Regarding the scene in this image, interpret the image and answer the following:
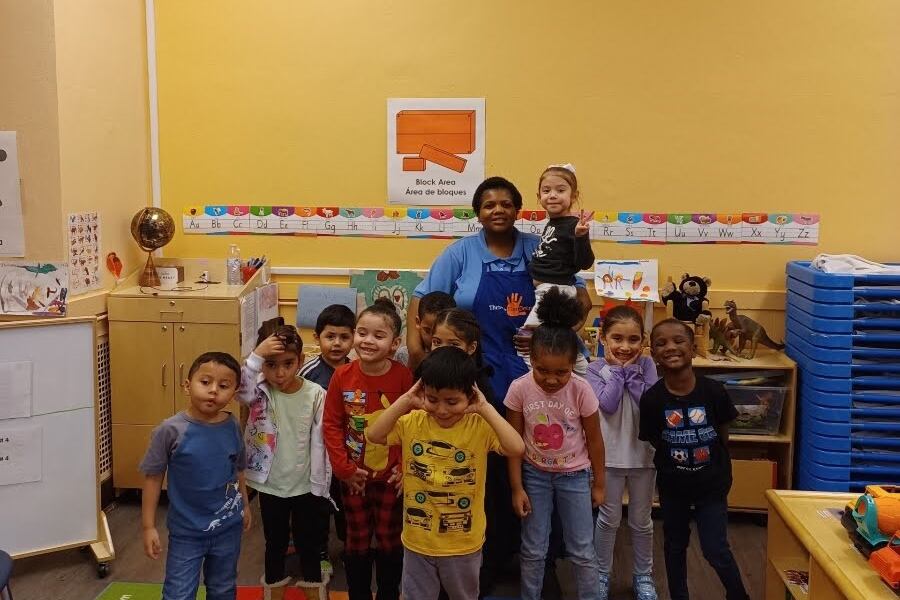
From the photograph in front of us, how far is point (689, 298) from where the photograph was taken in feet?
11.8

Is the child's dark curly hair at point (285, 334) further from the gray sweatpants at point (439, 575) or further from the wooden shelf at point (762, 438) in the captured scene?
the wooden shelf at point (762, 438)

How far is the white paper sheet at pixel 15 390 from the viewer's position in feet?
9.65

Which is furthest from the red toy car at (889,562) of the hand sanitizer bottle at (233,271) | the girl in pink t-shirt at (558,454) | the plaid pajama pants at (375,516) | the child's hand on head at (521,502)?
the hand sanitizer bottle at (233,271)

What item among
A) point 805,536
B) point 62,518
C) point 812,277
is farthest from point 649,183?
point 62,518

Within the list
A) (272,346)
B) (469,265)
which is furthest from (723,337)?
(272,346)

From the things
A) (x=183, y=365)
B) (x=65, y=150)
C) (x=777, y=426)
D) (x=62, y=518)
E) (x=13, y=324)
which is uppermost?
(x=65, y=150)

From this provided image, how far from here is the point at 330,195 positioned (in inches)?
155

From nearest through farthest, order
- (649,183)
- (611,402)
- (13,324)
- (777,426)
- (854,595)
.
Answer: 1. (854,595)
2. (611,402)
3. (13,324)
4. (777,426)
5. (649,183)

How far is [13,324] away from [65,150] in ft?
2.73

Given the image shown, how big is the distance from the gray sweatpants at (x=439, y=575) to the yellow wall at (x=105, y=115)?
2213 mm

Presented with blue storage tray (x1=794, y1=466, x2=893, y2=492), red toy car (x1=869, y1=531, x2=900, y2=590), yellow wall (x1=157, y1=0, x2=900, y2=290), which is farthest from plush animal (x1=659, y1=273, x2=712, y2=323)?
red toy car (x1=869, y1=531, x2=900, y2=590)

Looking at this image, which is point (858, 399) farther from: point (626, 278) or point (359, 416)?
point (359, 416)

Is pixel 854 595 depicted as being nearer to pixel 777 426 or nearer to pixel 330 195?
pixel 777 426

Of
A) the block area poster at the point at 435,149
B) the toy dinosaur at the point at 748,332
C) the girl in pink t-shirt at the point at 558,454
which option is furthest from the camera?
the block area poster at the point at 435,149
